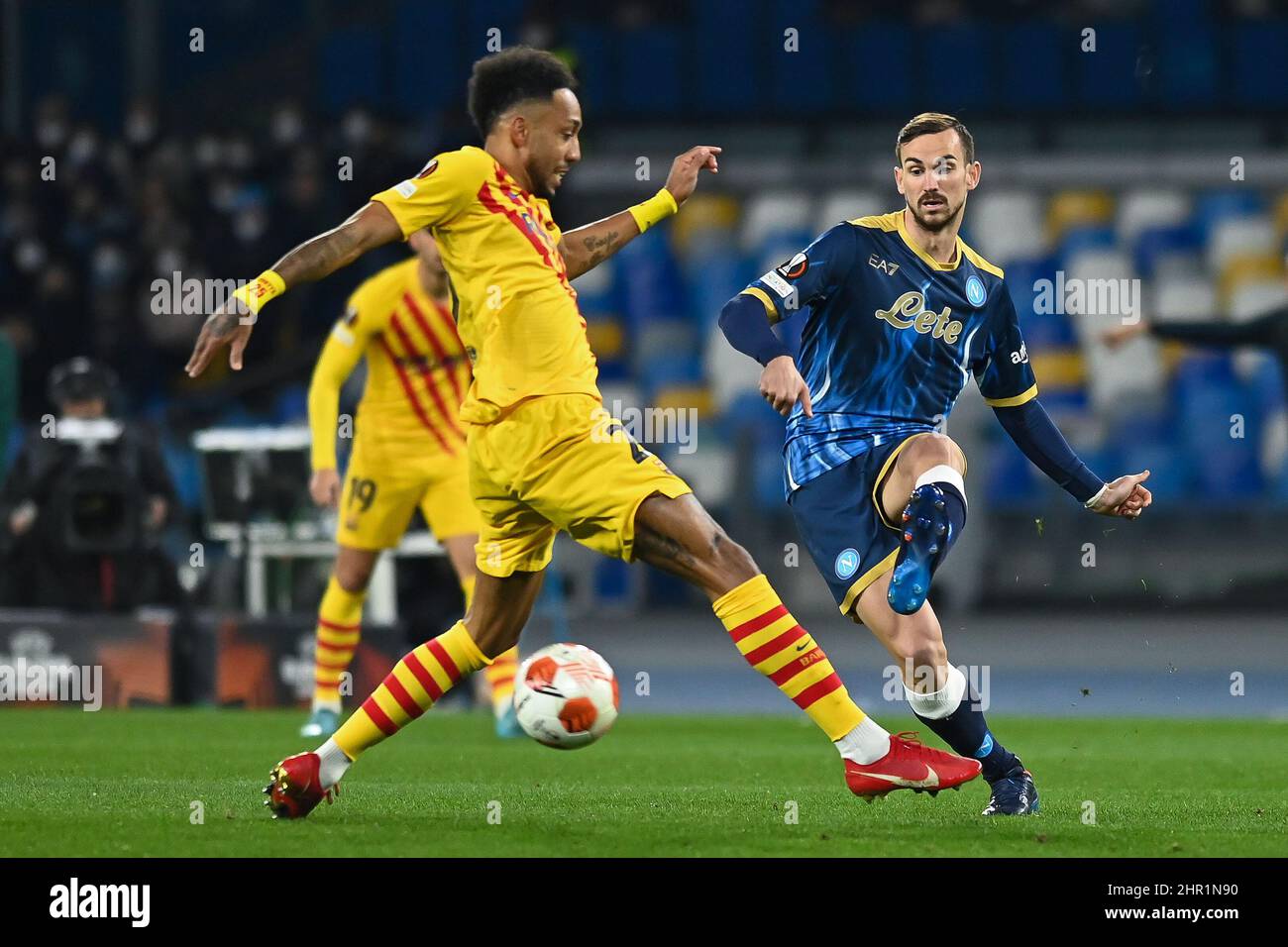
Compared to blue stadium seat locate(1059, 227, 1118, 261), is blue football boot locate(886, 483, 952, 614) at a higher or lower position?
lower

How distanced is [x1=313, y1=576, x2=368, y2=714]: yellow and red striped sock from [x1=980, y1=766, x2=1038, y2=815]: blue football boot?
3.83m

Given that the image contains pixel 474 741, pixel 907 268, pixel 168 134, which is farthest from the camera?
pixel 168 134

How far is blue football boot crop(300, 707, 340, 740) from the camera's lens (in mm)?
8359

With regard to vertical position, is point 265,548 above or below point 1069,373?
below

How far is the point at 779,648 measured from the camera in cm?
509

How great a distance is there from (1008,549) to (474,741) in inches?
351

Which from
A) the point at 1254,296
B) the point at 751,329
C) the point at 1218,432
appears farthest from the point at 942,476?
the point at 1254,296

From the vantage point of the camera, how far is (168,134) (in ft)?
57.3

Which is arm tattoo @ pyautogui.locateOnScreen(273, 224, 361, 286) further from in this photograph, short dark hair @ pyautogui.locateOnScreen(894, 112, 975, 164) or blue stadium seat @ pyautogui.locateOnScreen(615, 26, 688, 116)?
blue stadium seat @ pyautogui.locateOnScreen(615, 26, 688, 116)

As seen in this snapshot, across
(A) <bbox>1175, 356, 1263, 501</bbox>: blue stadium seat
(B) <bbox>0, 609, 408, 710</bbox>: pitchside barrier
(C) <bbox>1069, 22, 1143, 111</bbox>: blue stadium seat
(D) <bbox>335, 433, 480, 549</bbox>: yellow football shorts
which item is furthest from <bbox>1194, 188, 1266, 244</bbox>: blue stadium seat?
(D) <bbox>335, 433, 480, 549</bbox>: yellow football shorts

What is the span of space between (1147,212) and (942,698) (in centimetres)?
1327

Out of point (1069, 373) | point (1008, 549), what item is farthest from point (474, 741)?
point (1069, 373)

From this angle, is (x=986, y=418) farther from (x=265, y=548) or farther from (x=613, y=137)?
(x=265, y=548)

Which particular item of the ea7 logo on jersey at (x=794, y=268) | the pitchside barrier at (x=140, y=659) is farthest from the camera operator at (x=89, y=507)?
the ea7 logo on jersey at (x=794, y=268)
